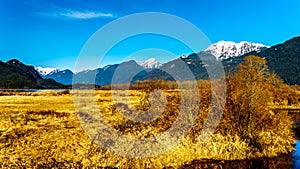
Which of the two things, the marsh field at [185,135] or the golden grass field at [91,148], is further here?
the marsh field at [185,135]

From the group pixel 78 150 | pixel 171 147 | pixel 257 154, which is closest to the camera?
pixel 78 150

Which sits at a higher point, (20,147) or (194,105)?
(194,105)

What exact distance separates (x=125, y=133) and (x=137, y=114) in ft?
11.5

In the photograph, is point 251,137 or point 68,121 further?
point 68,121

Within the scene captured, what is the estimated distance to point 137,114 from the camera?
27.9 metres

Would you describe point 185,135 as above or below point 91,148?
above

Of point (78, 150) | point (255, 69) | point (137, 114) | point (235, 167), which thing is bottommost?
point (235, 167)

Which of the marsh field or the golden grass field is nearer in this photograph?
the golden grass field

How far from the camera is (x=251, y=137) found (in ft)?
88.9

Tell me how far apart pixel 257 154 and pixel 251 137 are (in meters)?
1.60

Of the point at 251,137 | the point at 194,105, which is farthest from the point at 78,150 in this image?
the point at 251,137

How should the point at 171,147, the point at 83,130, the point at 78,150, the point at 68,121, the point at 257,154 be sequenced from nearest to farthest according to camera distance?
the point at 78,150, the point at 171,147, the point at 257,154, the point at 83,130, the point at 68,121

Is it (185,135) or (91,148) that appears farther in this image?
(185,135)

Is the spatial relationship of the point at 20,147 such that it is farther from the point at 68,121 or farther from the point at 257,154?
the point at 257,154
